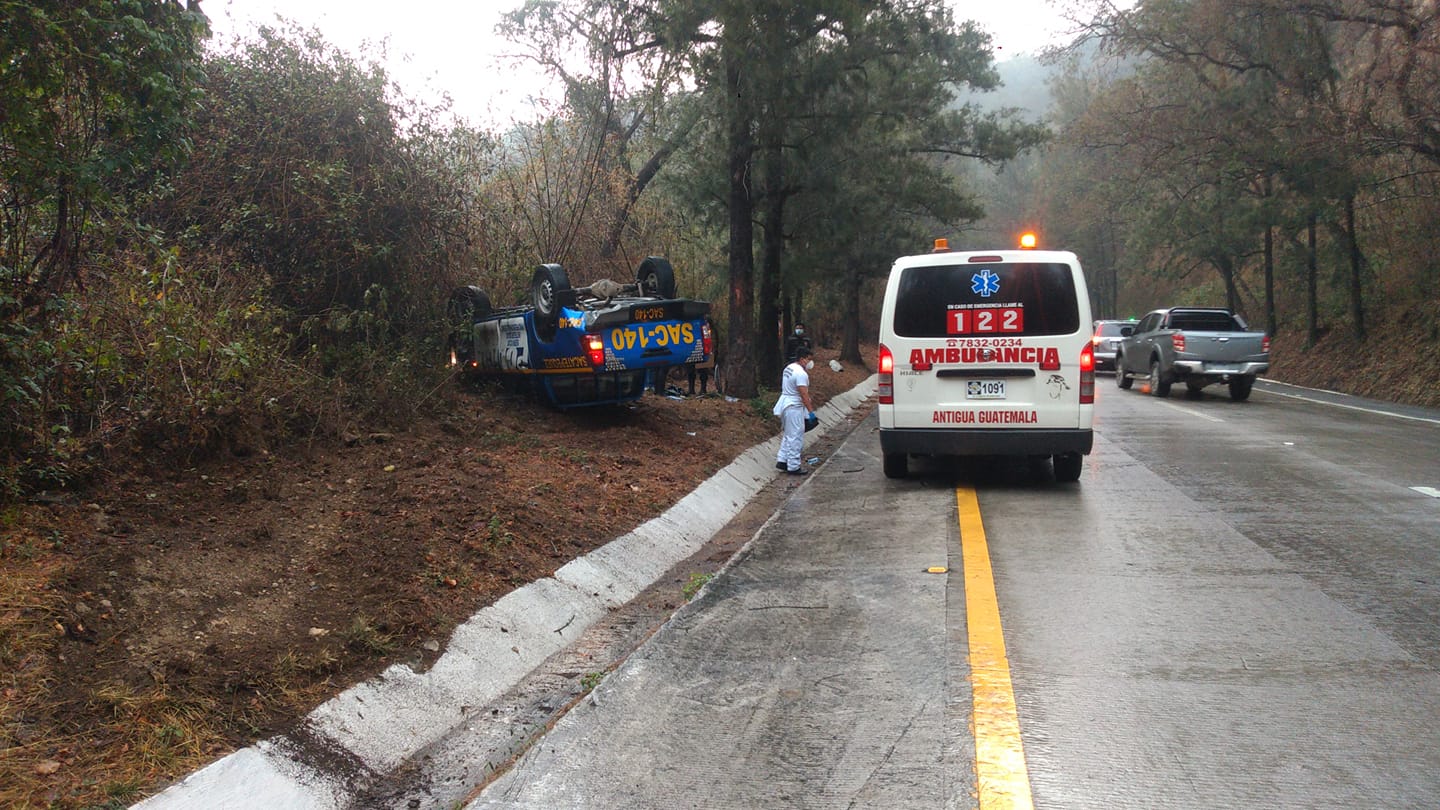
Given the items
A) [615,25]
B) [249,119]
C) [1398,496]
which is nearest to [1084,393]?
[1398,496]

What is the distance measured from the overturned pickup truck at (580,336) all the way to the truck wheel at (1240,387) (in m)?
13.3

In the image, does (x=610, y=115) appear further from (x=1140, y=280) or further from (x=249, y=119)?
(x=1140, y=280)

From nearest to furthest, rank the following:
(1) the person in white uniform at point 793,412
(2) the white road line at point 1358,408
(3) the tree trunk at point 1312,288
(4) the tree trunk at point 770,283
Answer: (1) the person in white uniform at point 793,412 < (2) the white road line at point 1358,408 < (4) the tree trunk at point 770,283 < (3) the tree trunk at point 1312,288

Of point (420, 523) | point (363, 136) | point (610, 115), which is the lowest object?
point (420, 523)

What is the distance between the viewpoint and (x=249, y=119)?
9.55m

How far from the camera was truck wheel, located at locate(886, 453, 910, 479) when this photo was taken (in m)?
10.8

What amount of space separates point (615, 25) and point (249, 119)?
8.76 meters

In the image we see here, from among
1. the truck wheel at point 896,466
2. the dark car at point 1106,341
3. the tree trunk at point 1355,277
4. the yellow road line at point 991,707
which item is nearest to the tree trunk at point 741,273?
the truck wheel at point 896,466

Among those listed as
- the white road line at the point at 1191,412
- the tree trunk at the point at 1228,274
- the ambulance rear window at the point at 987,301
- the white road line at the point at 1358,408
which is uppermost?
the tree trunk at the point at 1228,274

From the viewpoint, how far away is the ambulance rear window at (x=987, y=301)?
973cm

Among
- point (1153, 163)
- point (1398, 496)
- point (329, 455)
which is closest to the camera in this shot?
point (329, 455)

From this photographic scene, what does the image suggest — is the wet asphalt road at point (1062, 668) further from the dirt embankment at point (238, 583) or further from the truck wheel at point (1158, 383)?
the truck wheel at point (1158, 383)

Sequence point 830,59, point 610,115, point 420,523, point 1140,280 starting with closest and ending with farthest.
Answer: point 420,523
point 610,115
point 830,59
point 1140,280

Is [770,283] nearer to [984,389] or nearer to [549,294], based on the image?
[549,294]
